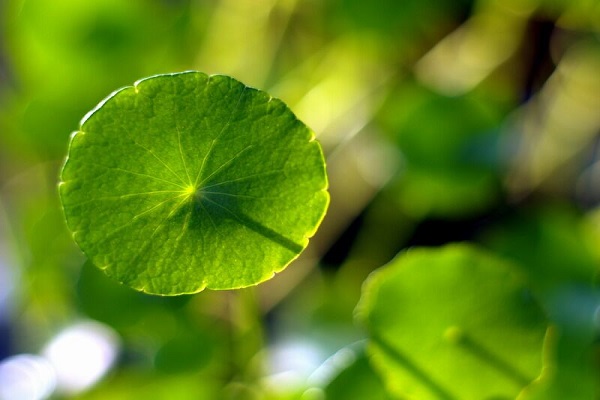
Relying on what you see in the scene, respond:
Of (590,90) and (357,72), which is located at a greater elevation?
(357,72)

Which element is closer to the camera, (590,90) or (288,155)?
(288,155)

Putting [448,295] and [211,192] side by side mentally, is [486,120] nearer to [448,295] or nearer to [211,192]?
[448,295]

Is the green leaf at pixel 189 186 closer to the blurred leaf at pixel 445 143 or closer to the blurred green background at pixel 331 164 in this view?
the blurred green background at pixel 331 164

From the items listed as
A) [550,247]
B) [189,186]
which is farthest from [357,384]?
[550,247]

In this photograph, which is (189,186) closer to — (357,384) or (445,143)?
(357,384)

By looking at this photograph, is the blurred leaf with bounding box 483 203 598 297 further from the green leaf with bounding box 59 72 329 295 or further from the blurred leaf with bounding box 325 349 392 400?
the green leaf with bounding box 59 72 329 295

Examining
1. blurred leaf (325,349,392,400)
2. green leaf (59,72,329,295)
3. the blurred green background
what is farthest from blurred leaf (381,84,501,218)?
green leaf (59,72,329,295)

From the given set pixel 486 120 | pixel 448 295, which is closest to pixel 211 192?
pixel 448 295

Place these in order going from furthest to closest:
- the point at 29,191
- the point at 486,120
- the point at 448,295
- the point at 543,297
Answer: the point at 29,191 < the point at 486,120 < the point at 543,297 < the point at 448,295
